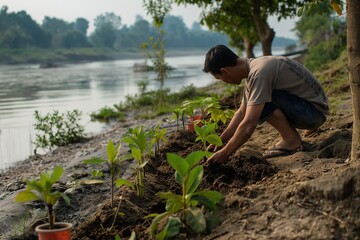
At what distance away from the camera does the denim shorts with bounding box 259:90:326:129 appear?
4797 mm

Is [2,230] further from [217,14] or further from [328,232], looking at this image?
[217,14]

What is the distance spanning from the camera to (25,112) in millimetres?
15984

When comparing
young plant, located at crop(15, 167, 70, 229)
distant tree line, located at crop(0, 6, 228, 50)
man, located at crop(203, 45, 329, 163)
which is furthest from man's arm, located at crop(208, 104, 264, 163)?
distant tree line, located at crop(0, 6, 228, 50)

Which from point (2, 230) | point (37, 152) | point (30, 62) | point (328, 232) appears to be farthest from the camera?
point (30, 62)

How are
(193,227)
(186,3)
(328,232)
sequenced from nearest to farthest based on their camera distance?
(328,232) → (193,227) → (186,3)

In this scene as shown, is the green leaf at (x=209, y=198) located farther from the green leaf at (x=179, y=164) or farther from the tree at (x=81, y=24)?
the tree at (x=81, y=24)

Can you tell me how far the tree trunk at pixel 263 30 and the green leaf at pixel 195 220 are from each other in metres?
11.5

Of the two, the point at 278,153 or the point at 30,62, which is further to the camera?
the point at 30,62

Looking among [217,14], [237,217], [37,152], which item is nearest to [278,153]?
[237,217]

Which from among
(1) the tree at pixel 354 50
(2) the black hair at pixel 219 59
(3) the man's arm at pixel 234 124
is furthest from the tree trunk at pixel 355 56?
(3) the man's arm at pixel 234 124

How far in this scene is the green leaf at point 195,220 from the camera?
3.09m

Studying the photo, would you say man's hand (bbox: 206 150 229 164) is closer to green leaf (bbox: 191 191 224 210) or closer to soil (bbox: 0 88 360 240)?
soil (bbox: 0 88 360 240)

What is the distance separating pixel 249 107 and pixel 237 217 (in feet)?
4.50

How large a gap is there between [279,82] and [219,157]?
962 mm
